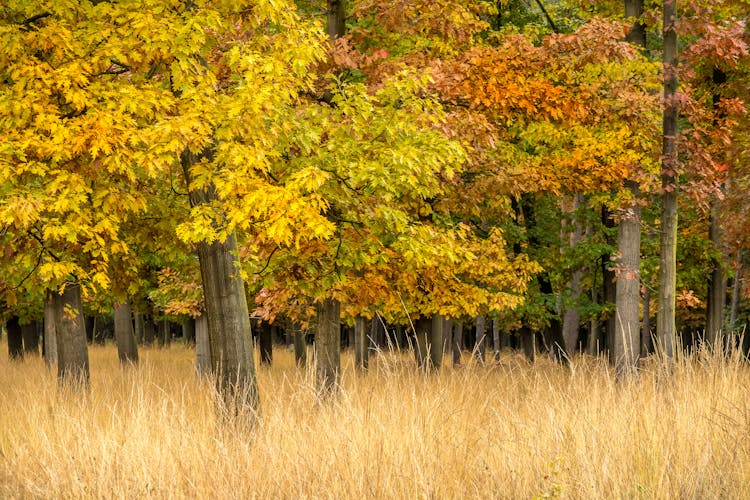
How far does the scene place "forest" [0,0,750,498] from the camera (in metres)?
6.81

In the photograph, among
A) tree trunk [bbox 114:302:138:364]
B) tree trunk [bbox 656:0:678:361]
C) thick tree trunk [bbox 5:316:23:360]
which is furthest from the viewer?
thick tree trunk [bbox 5:316:23:360]

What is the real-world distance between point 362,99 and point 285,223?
10.7 ft

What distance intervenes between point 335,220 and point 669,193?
4.65 meters

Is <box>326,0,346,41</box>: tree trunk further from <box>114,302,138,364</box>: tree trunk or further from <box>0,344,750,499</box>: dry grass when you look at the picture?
<box>114,302,138,364</box>: tree trunk

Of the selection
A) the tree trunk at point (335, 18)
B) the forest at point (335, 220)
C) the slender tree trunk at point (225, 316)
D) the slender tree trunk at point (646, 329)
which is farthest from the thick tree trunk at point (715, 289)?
the slender tree trunk at point (225, 316)

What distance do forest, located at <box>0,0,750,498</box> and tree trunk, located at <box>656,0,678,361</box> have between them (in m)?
0.03

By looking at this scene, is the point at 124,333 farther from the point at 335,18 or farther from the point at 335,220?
the point at 335,220

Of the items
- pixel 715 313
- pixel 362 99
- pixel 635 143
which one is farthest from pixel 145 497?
pixel 715 313

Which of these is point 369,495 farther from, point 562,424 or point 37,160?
point 37,160

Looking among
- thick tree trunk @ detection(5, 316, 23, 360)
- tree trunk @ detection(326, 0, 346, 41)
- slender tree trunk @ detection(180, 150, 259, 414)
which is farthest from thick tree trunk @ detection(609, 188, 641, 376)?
thick tree trunk @ detection(5, 316, 23, 360)

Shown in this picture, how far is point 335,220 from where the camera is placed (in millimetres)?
11359

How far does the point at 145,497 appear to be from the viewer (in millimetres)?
6309

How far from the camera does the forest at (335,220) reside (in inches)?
268

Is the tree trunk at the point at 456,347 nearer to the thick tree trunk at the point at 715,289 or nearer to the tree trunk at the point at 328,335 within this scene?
the thick tree trunk at the point at 715,289
